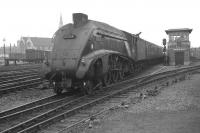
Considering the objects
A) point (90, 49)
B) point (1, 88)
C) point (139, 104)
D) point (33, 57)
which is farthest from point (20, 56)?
point (139, 104)

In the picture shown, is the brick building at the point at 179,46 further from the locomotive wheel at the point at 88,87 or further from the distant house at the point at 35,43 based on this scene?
the distant house at the point at 35,43

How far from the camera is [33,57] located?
41.6 metres

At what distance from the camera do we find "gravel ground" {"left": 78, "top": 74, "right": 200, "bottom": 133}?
741cm

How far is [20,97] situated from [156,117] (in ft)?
22.7

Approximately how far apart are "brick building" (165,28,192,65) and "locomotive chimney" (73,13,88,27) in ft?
69.8

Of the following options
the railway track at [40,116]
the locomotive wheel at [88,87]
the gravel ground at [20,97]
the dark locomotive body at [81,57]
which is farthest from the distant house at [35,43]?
the railway track at [40,116]

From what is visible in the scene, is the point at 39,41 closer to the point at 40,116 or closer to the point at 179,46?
the point at 179,46

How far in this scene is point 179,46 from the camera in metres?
33.7

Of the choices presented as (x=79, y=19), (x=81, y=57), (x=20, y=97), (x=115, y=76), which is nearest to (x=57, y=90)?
(x=20, y=97)

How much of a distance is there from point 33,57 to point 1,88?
27.3 metres

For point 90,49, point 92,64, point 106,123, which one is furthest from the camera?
point 90,49

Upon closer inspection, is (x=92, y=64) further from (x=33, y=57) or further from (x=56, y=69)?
(x=33, y=57)

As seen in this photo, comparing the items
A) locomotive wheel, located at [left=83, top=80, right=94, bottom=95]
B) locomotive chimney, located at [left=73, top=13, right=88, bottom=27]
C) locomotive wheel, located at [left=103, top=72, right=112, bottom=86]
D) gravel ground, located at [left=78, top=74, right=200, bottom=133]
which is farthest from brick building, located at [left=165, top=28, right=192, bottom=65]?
gravel ground, located at [left=78, top=74, right=200, bottom=133]

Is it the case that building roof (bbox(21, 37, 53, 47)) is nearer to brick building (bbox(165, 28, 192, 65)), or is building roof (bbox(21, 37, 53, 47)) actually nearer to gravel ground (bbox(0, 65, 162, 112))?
brick building (bbox(165, 28, 192, 65))
